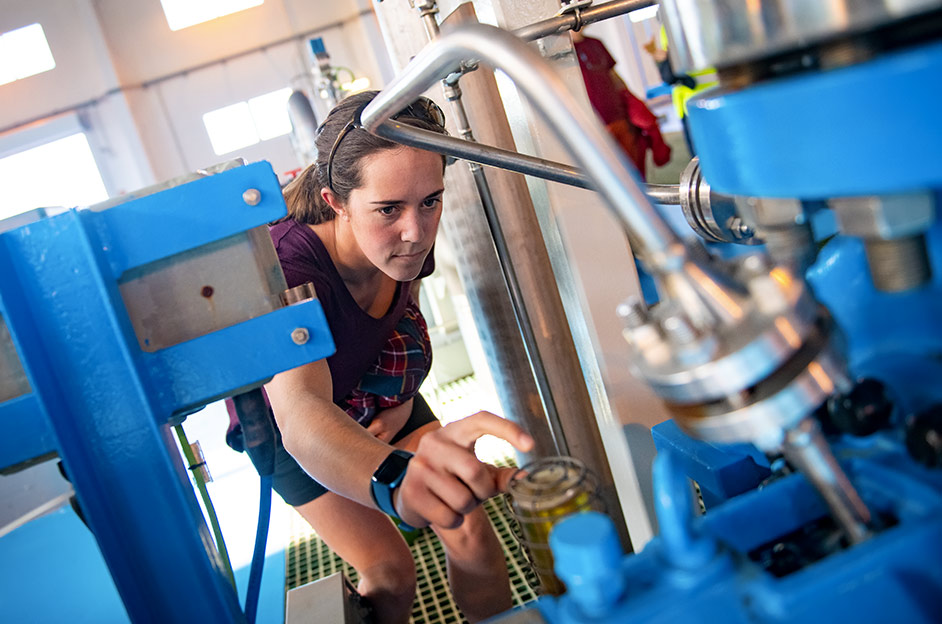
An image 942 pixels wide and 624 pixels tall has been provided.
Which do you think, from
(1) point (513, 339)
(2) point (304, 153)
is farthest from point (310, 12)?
(1) point (513, 339)

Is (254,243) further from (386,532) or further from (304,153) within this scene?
(304,153)

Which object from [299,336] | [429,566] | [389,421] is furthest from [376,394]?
[299,336]

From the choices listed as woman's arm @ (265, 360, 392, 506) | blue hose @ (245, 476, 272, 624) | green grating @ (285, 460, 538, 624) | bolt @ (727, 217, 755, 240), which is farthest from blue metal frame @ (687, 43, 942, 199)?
green grating @ (285, 460, 538, 624)

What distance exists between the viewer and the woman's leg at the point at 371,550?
1551mm

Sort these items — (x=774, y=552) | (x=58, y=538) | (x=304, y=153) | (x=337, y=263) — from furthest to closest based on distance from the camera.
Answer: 1. (x=304, y=153)
2. (x=58, y=538)
3. (x=337, y=263)
4. (x=774, y=552)

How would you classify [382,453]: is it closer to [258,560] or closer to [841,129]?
[258,560]

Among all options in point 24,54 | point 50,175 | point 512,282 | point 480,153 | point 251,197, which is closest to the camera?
point 251,197

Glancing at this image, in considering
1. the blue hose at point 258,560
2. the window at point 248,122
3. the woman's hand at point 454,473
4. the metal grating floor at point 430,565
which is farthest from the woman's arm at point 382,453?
the window at point 248,122

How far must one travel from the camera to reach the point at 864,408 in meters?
0.46

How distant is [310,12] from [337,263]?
6051mm

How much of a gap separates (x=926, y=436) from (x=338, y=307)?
1128mm

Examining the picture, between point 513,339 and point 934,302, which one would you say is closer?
point 934,302

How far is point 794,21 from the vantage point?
0.39 metres

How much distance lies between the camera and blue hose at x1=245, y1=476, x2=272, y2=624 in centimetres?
88
